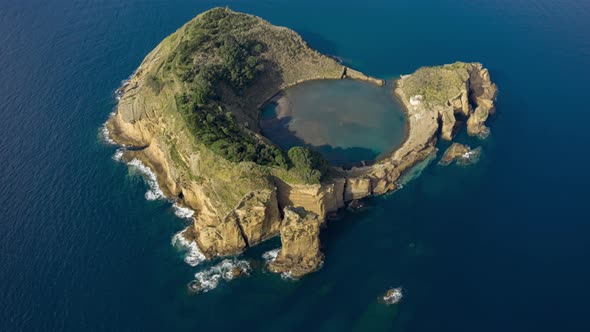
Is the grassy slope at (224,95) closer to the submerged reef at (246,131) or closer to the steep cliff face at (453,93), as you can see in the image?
the submerged reef at (246,131)

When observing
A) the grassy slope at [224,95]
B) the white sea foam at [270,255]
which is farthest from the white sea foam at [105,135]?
the white sea foam at [270,255]

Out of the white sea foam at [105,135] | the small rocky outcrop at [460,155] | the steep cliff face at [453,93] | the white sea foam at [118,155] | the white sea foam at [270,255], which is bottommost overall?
the white sea foam at [270,255]

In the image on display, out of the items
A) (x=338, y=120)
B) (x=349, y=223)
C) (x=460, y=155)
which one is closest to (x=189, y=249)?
(x=349, y=223)

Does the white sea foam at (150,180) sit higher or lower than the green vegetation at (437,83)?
lower

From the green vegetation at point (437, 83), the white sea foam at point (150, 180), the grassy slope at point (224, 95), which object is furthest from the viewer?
the green vegetation at point (437, 83)

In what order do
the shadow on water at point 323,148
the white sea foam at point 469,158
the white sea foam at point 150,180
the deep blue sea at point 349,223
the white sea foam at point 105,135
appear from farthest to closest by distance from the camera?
1. the white sea foam at point 105,135
2. the white sea foam at point 469,158
3. the shadow on water at point 323,148
4. the white sea foam at point 150,180
5. the deep blue sea at point 349,223

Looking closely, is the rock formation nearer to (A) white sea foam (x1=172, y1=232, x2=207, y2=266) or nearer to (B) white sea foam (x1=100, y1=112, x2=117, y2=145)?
(A) white sea foam (x1=172, y1=232, x2=207, y2=266)

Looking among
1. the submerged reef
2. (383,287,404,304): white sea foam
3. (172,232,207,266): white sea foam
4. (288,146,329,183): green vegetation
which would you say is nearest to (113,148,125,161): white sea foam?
the submerged reef

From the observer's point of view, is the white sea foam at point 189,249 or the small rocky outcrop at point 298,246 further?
the white sea foam at point 189,249
